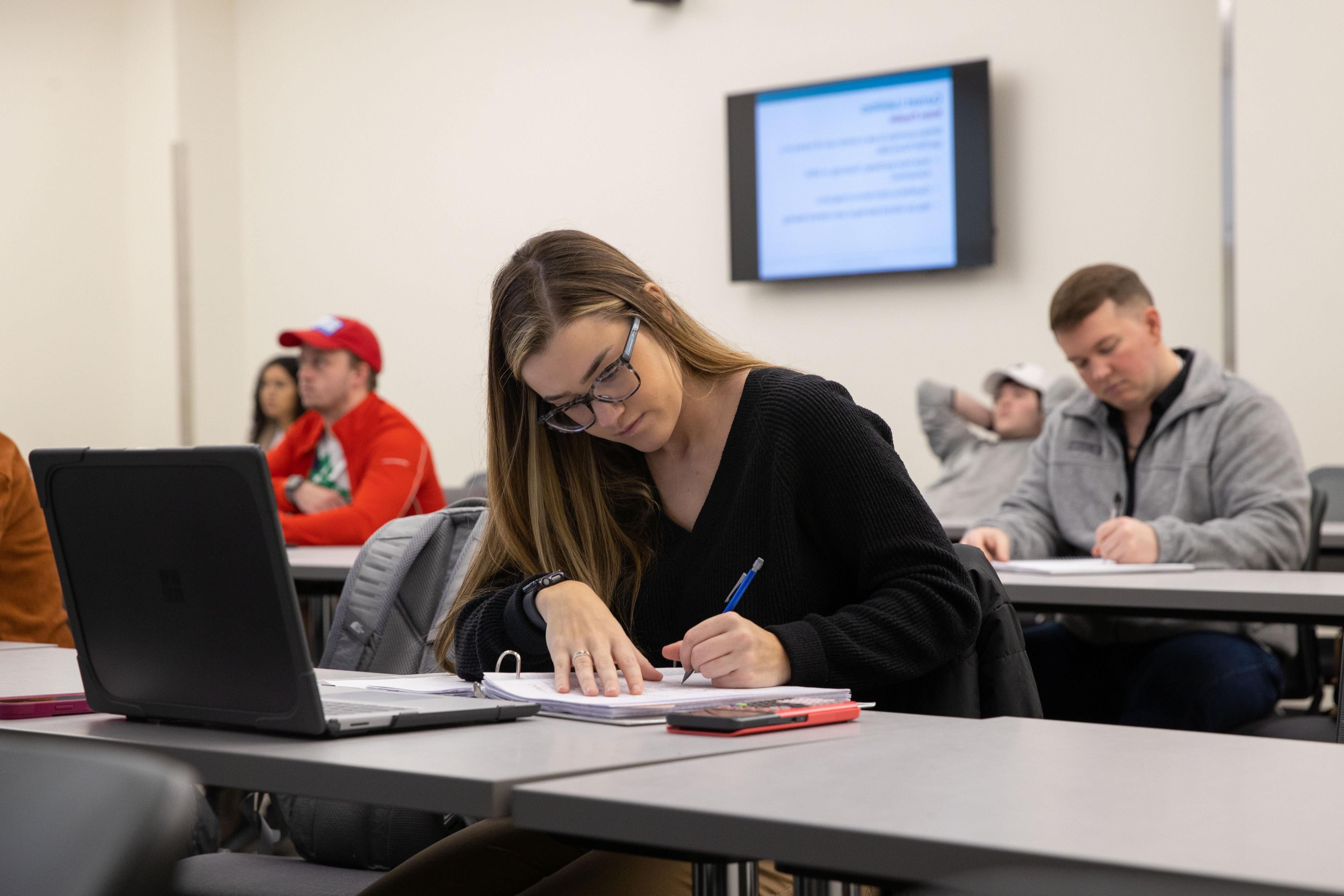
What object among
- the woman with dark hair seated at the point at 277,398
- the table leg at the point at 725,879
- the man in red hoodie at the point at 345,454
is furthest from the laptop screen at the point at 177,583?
the woman with dark hair seated at the point at 277,398

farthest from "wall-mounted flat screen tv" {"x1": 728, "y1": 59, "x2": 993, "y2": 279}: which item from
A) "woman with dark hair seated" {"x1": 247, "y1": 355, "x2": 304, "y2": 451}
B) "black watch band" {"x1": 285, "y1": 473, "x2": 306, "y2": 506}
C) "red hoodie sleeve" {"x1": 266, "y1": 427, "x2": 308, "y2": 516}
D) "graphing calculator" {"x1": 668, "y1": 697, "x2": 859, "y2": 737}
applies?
"graphing calculator" {"x1": 668, "y1": 697, "x2": 859, "y2": 737}

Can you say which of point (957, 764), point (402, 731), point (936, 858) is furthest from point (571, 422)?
point (936, 858)

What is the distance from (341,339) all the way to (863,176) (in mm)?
2100

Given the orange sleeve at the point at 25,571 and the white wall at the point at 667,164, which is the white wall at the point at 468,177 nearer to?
the white wall at the point at 667,164

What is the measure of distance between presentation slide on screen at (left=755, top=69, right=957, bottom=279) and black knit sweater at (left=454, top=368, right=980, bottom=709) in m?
3.45

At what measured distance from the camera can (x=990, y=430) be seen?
15.2ft

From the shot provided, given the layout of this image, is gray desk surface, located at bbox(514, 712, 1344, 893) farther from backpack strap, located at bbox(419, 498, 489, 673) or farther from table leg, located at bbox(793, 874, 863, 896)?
backpack strap, located at bbox(419, 498, 489, 673)

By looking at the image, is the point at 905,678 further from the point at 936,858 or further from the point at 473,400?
the point at 473,400

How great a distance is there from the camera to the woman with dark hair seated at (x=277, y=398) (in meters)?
5.43

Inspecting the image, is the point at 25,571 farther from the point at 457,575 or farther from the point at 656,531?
the point at 656,531

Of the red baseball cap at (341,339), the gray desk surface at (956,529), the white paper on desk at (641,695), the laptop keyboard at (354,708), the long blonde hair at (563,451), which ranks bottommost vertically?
the gray desk surface at (956,529)

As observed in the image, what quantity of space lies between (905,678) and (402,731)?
524 millimetres

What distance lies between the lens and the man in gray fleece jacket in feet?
7.89

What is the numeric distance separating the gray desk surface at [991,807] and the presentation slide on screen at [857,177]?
13.1 ft
